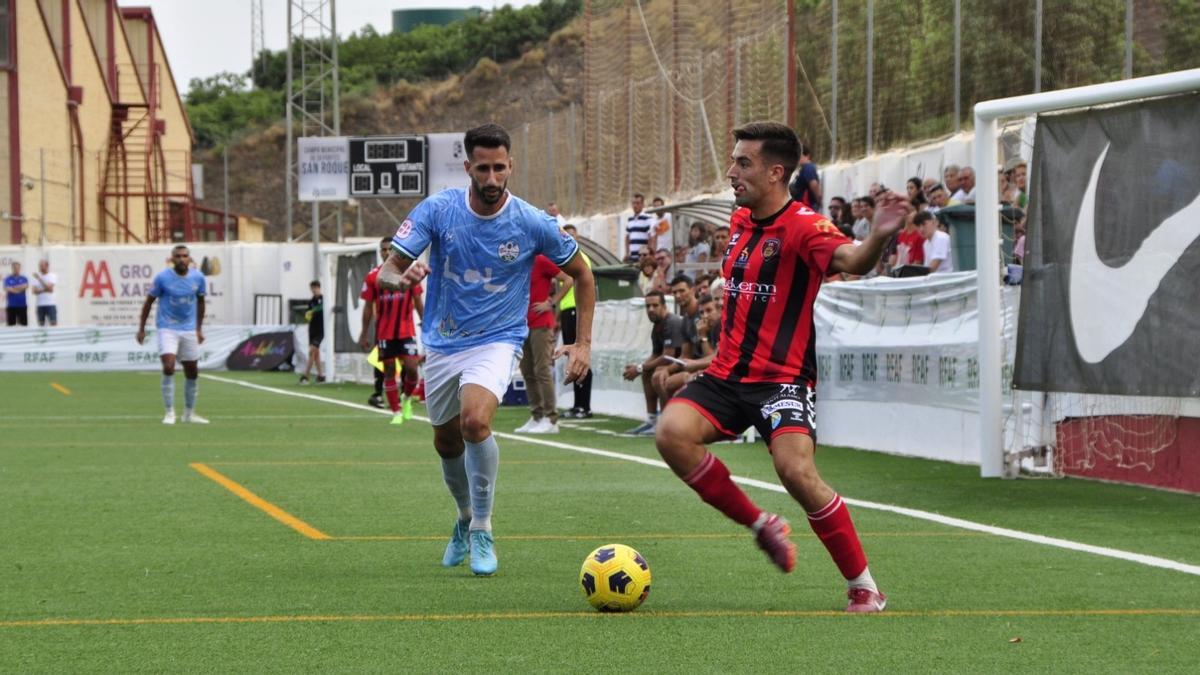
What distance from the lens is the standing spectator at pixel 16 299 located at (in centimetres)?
4481

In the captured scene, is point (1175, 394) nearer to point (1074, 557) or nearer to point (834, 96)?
point (1074, 557)

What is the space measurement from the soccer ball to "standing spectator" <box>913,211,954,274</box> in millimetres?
10433

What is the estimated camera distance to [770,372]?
7.32 m

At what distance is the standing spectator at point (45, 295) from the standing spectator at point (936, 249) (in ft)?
107

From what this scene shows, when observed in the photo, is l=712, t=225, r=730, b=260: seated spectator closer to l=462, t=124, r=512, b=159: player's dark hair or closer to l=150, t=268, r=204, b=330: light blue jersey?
l=150, t=268, r=204, b=330: light blue jersey

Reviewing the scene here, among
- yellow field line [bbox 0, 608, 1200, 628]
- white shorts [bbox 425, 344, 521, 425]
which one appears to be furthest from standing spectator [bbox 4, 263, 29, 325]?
yellow field line [bbox 0, 608, 1200, 628]

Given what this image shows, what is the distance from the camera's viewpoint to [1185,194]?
11.3 metres

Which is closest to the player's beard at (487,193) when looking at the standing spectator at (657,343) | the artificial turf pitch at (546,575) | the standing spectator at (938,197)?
the artificial turf pitch at (546,575)

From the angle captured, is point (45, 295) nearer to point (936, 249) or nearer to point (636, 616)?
point (936, 249)

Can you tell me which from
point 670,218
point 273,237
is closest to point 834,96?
point 670,218

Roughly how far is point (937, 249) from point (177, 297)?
887 cm

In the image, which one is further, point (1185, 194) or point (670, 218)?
point (670, 218)

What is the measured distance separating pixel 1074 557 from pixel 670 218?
2043cm

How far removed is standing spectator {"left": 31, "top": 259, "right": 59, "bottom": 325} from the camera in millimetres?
45469
